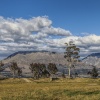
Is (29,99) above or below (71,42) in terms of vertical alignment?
below

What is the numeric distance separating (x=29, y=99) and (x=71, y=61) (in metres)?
128

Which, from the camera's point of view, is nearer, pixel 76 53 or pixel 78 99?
pixel 78 99

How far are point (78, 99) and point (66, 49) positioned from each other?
12621 centimetres

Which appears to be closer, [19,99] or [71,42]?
[19,99]

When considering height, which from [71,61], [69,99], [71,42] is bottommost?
[69,99]

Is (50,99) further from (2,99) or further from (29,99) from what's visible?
(2,99)

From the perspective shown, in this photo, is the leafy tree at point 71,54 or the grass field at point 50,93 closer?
the grass field at point 50,93

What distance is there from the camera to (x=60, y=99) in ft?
116

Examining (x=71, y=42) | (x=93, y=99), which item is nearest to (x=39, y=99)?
(x=93, y=99)

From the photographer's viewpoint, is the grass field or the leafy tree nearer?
the grass field

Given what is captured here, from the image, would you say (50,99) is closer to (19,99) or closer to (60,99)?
(60,99)

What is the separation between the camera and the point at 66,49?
16112 cm

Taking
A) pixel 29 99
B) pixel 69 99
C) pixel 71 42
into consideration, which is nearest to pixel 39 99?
pixel 29 99

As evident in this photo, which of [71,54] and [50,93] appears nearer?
[50,93]
